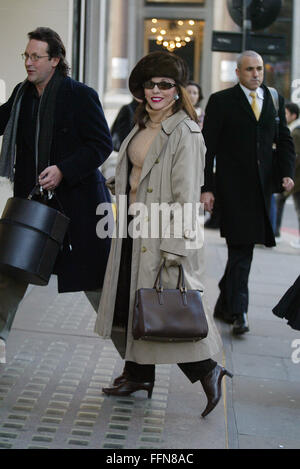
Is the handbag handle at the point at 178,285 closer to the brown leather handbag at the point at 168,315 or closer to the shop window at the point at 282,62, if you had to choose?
the brown leather handbag at the point at 168,315

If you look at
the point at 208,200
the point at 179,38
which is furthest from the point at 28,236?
the point at 179,38

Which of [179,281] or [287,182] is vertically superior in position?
[287,182]

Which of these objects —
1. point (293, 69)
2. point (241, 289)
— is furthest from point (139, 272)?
point (293, 69)

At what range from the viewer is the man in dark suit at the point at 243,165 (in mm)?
6207

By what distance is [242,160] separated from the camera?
6.23m

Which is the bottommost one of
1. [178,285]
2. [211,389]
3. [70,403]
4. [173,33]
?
[70,403]

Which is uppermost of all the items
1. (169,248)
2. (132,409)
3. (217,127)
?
(217,127)

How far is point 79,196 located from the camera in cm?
470

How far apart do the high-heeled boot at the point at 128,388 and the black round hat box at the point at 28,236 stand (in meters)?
0.76

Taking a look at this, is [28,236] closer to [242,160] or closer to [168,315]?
[168,315]

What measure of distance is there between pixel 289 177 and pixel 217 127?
26.0 inches

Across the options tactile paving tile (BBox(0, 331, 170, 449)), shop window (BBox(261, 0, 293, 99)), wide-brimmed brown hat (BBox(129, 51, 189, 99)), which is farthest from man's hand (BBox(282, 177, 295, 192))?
shop window (BBox(261, 0, 293, 99))

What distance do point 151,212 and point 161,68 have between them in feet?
2.46
